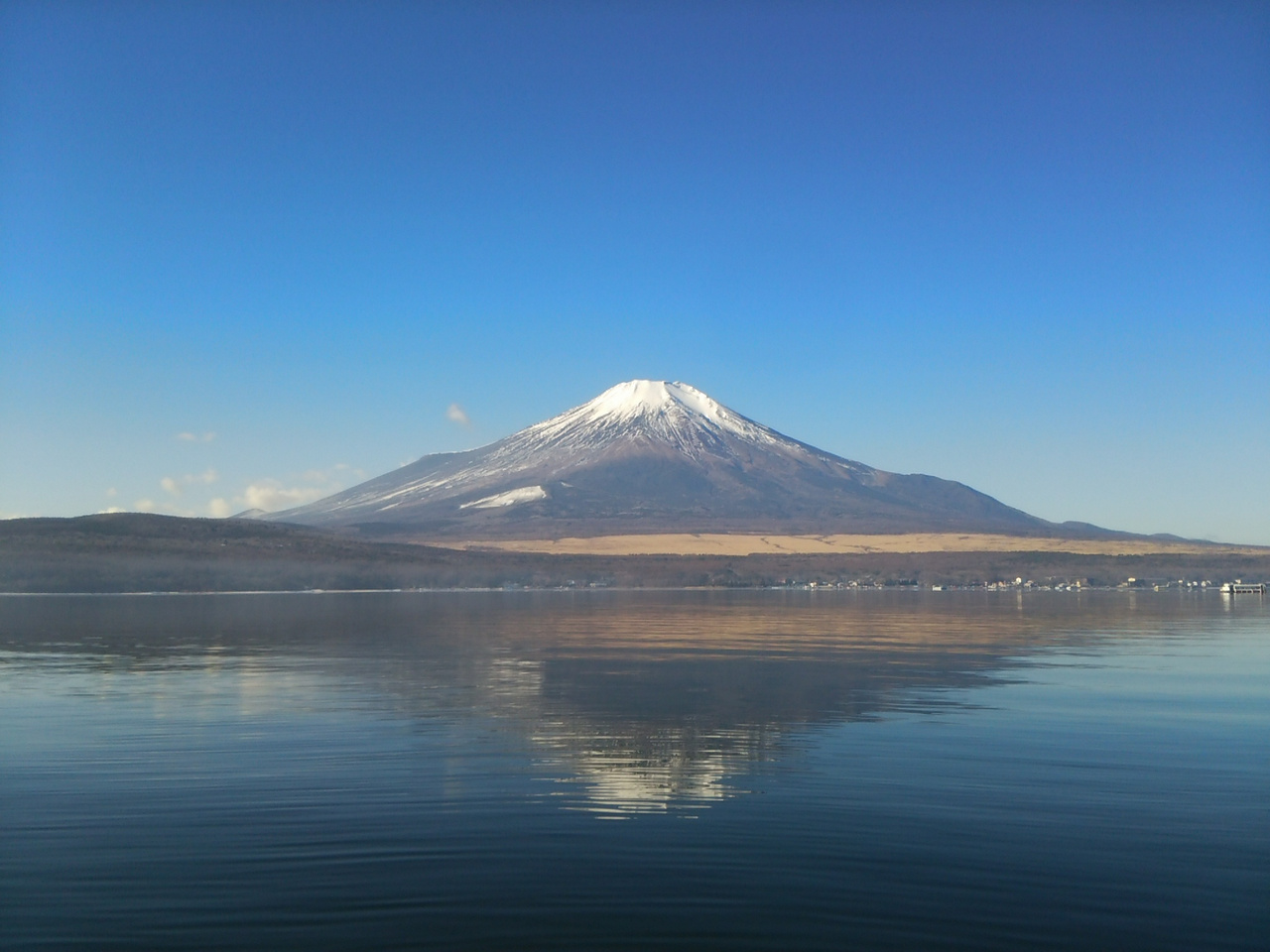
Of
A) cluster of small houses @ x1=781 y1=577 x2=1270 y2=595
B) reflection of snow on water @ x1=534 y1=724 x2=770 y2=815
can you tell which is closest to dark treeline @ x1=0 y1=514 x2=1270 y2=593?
cluster of small houses @ x1=781 y1=577 x2=1270 y2=595

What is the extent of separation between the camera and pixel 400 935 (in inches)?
423

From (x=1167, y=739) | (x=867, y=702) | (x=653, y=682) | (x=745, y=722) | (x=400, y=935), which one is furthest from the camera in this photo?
(x=653, y=682)

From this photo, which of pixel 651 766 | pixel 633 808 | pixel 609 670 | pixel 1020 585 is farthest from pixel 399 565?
pixel 633 808

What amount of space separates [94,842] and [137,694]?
16.4 metres

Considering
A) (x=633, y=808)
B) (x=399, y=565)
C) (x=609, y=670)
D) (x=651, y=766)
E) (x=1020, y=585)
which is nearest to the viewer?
(x=633, y=808)

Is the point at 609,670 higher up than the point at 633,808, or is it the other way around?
the point at 633,808

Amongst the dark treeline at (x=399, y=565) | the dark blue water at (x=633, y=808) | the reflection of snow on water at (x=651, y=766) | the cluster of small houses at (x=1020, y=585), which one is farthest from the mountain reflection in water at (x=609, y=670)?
the cluster of small houses at (x=1020, y=585)

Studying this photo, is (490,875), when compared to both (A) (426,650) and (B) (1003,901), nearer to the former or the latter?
(B) (1003,901)

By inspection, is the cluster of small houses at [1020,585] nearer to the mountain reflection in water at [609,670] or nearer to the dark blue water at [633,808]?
the mountain reflection in water at [609,670]

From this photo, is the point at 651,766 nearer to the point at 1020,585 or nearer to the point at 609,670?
the point at 609,670

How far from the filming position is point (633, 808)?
632 inches

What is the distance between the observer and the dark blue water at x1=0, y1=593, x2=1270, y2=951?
11312 mm

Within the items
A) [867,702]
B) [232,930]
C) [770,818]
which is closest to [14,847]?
[232,930]

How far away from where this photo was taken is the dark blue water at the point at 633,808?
11.3 metres
